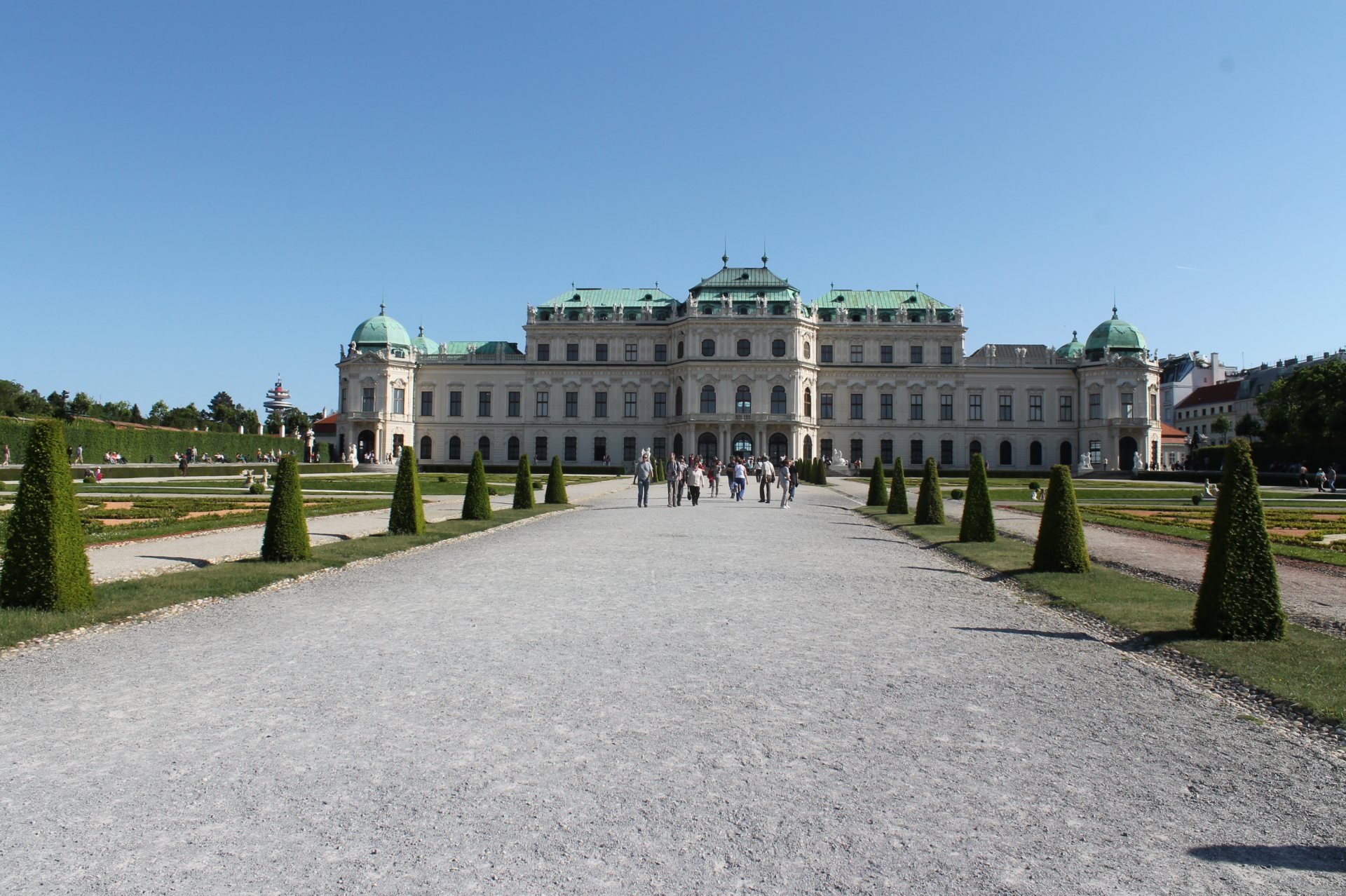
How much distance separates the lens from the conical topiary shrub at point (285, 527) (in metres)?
13.1

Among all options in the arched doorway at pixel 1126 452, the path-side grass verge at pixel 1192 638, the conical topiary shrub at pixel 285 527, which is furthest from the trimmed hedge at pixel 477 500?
the arched doorway at pixel 1126 452

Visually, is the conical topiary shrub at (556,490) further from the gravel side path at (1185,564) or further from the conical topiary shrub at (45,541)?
the conical topiary shrub at (45,541)

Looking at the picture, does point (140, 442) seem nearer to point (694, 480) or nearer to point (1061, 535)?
point (694, 480)

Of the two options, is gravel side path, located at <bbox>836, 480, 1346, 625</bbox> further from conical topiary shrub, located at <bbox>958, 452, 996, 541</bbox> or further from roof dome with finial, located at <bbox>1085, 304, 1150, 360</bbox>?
roof dome with finial, located at <bbox>1085, 304, 1150, 360</bbox>

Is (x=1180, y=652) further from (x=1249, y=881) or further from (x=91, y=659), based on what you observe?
(x=91, y=659)

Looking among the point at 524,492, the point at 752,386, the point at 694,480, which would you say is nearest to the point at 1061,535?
the point at 524,492

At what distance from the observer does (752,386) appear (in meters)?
74.3

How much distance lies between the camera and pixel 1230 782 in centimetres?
464

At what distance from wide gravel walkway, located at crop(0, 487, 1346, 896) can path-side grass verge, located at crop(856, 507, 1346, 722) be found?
55 centimetres

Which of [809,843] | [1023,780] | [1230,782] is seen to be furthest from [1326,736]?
[809,843]

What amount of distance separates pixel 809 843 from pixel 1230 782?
7.46 feet

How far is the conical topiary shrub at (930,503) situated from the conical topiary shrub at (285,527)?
1418 cm

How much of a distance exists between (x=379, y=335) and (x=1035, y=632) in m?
75.5

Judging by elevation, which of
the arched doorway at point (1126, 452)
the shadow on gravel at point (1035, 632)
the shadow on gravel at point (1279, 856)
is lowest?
the shadow on gravel at point (1035, 632)
